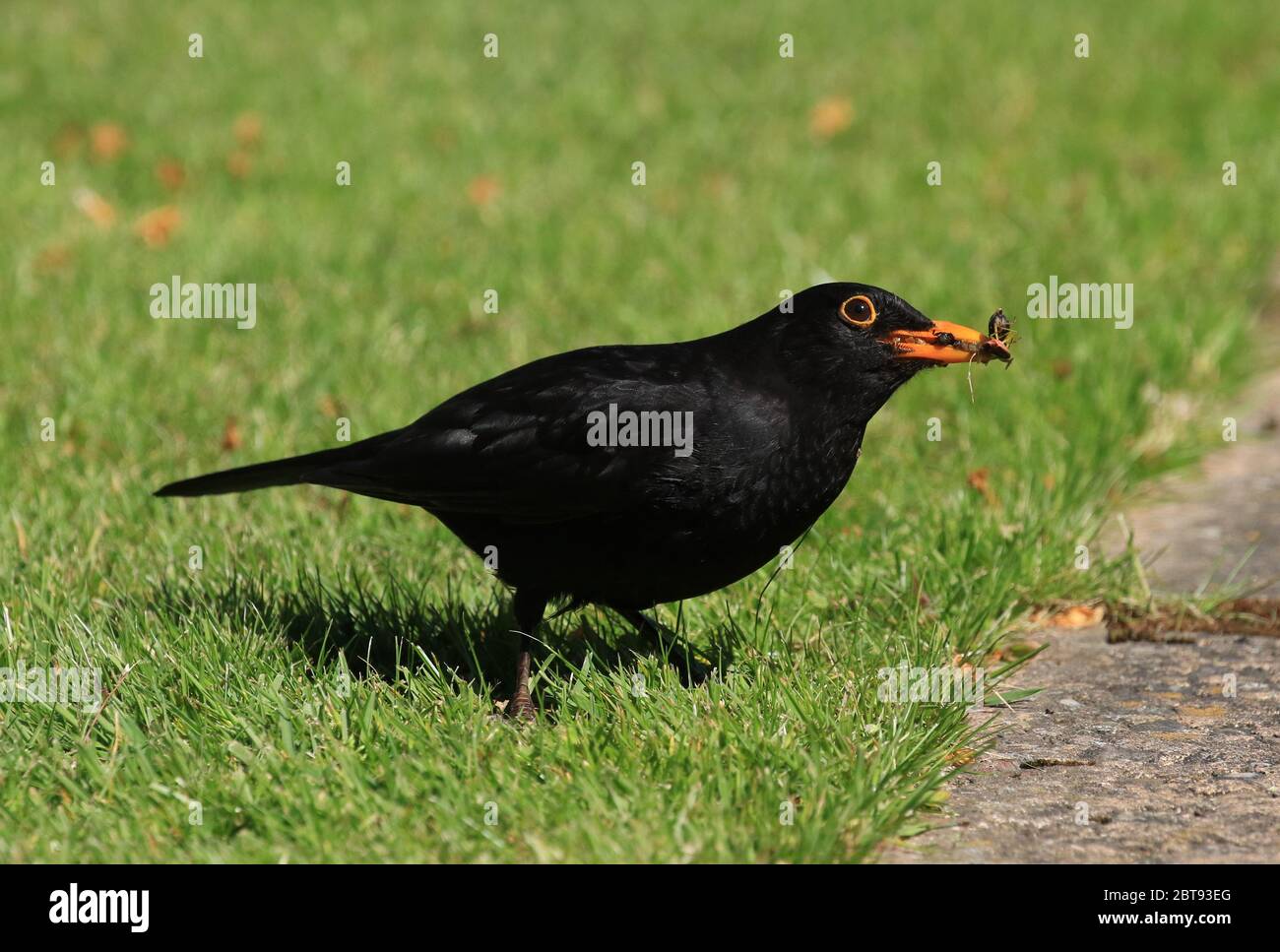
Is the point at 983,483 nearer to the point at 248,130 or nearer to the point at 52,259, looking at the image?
the point at 52,259

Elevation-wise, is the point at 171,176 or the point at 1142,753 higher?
the point at 171,176

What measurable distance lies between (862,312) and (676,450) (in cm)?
57

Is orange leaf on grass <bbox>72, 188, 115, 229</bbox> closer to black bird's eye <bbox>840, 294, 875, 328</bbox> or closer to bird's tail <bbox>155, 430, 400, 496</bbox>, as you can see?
bird's tail <bbox>155, 430, 400, 496</bbox>

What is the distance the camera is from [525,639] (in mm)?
4125

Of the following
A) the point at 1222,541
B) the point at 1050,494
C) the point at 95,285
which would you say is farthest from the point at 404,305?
the point at 1222,541

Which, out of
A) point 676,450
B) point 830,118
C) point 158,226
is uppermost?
point 830,118

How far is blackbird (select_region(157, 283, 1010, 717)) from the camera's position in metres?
3.75

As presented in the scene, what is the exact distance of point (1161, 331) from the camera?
6.80 metres

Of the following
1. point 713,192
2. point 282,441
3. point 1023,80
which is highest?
point 1023,80

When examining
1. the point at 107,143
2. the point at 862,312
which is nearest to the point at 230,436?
the point at 862,312

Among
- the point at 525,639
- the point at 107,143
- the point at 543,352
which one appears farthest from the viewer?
the point at 107,143

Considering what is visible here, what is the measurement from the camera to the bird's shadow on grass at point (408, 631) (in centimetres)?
426

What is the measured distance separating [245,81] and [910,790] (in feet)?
26.8

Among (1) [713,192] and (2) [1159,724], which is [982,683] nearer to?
(2) [1159,724]
